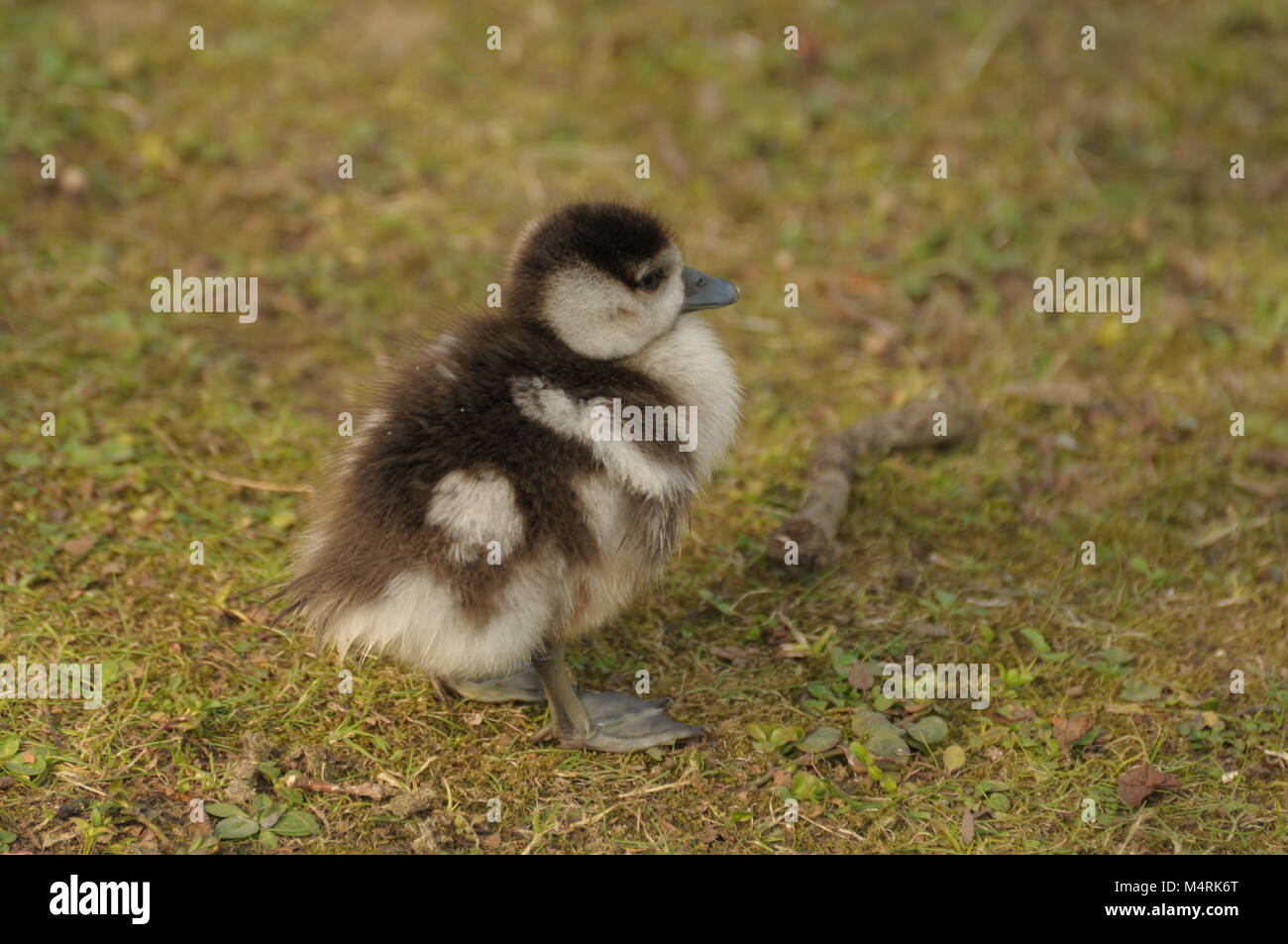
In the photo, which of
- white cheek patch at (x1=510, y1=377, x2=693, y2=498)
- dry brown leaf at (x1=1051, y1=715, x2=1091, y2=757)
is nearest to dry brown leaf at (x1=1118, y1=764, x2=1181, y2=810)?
dry brown leaf at (x1=1051, y1=715, x2=1091, y2=757)

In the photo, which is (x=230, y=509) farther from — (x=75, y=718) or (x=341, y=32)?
(x=341, y=32)

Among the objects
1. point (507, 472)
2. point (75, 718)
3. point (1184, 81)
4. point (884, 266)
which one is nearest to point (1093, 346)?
point (884, 266)

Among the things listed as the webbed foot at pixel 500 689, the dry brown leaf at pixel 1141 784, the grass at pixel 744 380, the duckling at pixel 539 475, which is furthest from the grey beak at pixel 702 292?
the dry brown leaf at pixel 1141 784

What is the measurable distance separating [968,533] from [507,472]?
173cm

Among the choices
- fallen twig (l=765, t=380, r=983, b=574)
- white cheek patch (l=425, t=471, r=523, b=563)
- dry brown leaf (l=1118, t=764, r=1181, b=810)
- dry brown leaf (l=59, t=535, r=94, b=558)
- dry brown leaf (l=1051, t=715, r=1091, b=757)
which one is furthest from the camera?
fallen twig (l=765, t=380, r=983, b=574)

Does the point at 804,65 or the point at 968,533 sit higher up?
the point at 804,65

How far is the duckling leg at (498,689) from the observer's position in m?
3.25

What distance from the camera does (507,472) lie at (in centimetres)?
279

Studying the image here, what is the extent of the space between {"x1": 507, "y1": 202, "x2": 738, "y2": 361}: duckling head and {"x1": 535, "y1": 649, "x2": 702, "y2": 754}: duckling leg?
0.73 metres

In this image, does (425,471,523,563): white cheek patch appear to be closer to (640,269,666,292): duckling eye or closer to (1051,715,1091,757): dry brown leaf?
(640,269,666,292): duckling eye

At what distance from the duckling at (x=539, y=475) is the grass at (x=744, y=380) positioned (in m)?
0.32

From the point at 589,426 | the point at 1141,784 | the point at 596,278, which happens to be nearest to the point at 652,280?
the point at 596,278

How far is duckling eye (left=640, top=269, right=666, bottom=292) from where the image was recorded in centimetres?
308

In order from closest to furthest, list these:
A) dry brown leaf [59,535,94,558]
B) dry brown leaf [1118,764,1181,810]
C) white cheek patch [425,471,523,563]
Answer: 1. white cheek patch [425,471,523,563]
2. dry brown leaf [1118,764,1181,810]
3. dry brown leaf [59,535,94,558]
